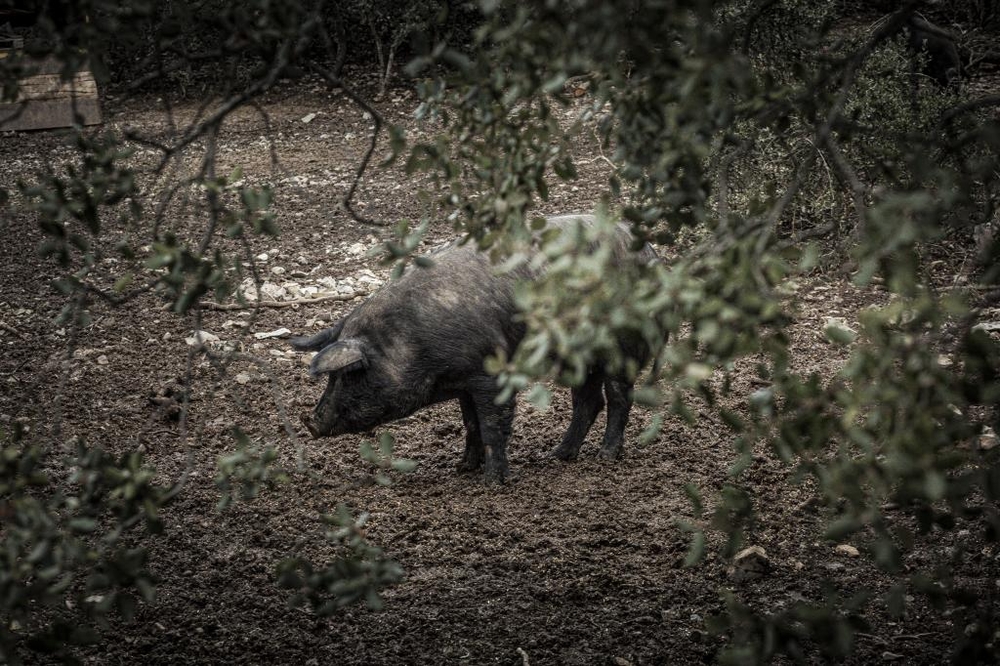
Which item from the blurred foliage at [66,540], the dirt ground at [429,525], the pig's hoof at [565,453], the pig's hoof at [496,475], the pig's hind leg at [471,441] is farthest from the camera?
the pig's hoof at [565,453]

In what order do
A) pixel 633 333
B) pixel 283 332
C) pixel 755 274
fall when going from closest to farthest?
pixel 755 274 → pixel 633 333 → pixel 283 332

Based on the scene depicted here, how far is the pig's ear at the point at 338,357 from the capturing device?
15.4ft

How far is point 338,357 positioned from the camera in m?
4.73

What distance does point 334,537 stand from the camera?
2471 millimetres

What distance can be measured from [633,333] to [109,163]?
4.34ft

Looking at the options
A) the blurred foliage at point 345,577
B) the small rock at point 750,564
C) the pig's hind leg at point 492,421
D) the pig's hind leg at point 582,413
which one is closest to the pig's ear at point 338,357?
the pig's hind leg at point 492,421

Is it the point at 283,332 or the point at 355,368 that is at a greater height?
the point at 355,368

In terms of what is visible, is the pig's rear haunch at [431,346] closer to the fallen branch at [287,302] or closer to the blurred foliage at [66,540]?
the fallen branch at [287,302]

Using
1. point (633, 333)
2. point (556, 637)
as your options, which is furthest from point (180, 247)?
point (556, 637)

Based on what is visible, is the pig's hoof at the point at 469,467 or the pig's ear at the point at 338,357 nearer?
the pig's ear at the point at 338,357

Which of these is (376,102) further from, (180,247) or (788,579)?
(180,247)

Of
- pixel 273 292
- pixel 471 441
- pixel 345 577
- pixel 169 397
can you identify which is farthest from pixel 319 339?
pixel 345 577

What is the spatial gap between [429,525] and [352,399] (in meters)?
0.73

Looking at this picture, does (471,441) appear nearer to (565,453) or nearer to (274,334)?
(565,453)
